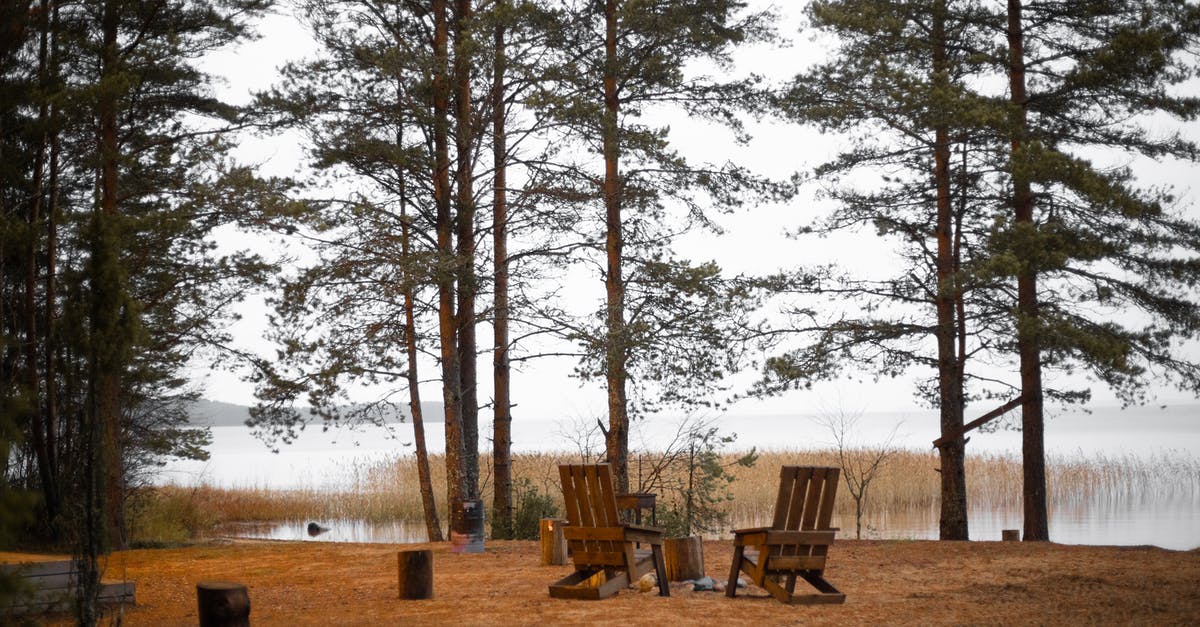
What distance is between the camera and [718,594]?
306 inches

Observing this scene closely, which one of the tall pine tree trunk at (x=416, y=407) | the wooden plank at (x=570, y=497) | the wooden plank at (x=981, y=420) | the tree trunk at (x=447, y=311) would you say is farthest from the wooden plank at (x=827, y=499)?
the tall pine tree trunk at (x=416, y=407)

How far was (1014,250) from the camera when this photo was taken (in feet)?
39.0

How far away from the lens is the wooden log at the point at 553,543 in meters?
9.66

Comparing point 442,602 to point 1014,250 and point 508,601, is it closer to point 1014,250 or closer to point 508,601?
point 508,601

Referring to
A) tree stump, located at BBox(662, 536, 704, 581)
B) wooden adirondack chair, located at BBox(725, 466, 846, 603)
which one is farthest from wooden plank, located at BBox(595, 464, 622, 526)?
tree stump, located at BBox(662, 536, 704, 581)

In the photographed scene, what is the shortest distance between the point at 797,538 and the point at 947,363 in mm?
6680

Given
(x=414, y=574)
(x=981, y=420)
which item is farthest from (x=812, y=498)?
(x=981, y=420)

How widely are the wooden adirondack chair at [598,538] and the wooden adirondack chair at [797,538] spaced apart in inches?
27.0

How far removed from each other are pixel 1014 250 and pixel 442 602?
7638 millimetres

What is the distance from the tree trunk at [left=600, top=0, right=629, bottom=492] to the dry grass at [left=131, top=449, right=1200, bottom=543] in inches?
155

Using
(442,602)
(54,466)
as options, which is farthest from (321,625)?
(54,466)

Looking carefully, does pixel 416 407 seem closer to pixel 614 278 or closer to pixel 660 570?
pixel 614 278

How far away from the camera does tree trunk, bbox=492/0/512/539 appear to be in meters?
14.0

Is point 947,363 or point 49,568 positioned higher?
point 947,363
